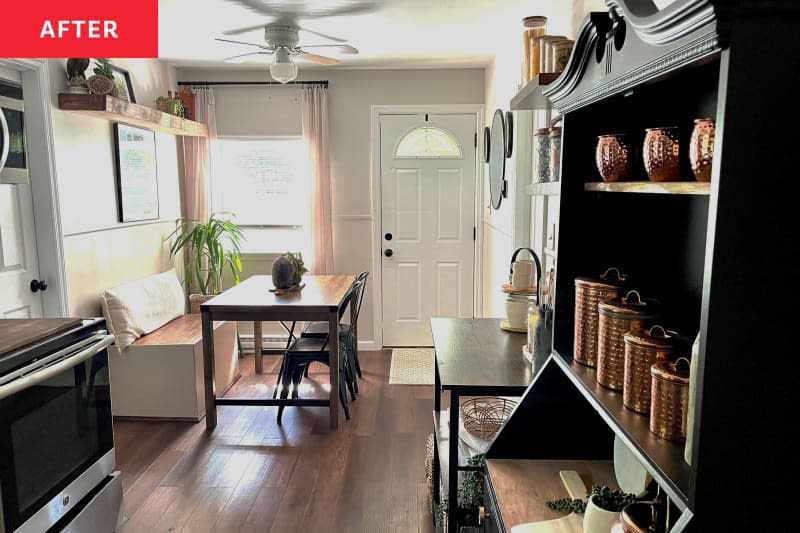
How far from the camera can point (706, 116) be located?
117 cm

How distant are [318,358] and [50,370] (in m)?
1.97

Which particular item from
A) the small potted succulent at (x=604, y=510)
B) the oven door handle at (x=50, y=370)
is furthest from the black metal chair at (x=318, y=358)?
the small potted succulent at (x=604, y=510)

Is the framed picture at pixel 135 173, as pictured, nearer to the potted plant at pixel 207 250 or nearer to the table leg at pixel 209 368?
the potted plant at pixel 207 250

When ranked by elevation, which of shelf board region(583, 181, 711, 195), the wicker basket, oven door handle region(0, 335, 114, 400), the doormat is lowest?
the doormat

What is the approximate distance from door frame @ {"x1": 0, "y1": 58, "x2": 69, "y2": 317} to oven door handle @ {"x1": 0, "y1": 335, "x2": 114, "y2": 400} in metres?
1.38

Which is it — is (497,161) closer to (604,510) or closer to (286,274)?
(286,274)

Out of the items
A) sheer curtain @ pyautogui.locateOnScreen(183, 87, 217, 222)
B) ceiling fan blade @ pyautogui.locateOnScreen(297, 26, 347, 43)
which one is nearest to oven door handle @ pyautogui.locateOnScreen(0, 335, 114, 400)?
ceiling fan blade @ pyautogui.locateOnScreen(297, 26, 347, 43)

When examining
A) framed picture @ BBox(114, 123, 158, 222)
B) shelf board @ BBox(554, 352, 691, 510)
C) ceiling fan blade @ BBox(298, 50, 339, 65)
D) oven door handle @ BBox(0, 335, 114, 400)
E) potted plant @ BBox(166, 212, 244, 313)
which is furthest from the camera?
potted plant @ BBox(166, 212, 244, 313)

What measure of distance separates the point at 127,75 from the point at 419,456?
11.0 feet

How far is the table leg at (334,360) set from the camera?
3.51m

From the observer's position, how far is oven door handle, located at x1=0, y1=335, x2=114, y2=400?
67.9 inches

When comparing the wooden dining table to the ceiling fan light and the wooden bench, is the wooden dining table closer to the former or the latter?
the wooden bench

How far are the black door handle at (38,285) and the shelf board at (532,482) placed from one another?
9.39 ft

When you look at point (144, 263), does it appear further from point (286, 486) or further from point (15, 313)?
point (286, 486)
